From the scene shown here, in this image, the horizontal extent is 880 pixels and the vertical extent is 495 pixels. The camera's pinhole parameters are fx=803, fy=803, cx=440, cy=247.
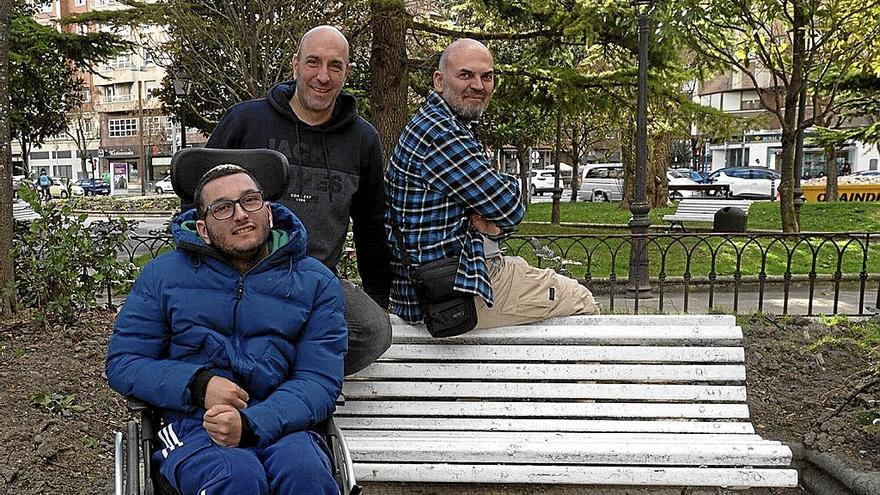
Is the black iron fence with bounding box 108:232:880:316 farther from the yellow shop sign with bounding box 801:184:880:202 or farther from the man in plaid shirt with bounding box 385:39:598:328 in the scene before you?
the yellow shop sign with bounding box 801:184:880:202

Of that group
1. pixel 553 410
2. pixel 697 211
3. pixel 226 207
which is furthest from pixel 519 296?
pixel 697 211

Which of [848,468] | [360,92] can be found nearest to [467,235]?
[848,468]

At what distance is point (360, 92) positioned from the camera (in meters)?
14.6

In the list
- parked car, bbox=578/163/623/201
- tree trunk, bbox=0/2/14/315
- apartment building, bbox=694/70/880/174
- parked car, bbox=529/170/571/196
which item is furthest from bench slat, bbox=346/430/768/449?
apartment building, bbox=694/70/880/174

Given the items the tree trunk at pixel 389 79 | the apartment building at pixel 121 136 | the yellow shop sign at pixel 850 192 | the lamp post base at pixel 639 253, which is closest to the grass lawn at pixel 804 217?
the tree trunk at pixel 389 79

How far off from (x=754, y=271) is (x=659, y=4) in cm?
513

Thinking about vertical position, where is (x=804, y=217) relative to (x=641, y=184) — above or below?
below

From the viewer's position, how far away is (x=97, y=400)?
4.84 metres

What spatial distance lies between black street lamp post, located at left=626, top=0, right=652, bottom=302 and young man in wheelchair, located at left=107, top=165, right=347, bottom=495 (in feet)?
20.7

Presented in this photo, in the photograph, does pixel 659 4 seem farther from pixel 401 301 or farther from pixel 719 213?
pixel 719 213

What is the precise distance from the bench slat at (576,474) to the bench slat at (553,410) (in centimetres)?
36

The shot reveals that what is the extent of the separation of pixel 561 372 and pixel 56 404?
296 cm

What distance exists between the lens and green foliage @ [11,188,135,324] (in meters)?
5.94

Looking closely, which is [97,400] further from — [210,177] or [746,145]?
[746,145]
